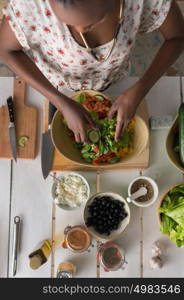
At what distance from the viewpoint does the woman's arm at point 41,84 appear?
3.39ft

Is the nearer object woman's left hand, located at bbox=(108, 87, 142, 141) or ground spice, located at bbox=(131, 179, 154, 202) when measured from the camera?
woman's left hand, located at bbox=(108, 87, 142, 141)

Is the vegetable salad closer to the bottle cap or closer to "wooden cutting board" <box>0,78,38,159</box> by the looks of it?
"wooden cutting board" <box>0,78,38,159</box>

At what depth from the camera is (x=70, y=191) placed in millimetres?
1181

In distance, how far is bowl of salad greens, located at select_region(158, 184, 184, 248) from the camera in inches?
43.9

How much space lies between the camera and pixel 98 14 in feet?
2.26

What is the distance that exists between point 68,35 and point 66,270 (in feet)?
2.46

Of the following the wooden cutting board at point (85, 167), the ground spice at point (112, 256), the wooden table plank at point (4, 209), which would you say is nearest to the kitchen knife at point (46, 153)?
the wooden cutting board at point (85, 167)

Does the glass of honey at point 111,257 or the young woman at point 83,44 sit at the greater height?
the young woman at point 83,44

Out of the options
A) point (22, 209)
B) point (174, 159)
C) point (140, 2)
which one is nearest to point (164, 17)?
point (140, 2)

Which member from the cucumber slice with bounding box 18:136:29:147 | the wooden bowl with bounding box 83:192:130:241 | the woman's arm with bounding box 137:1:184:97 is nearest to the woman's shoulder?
the woman's arm with bounding box 137:1:184:97

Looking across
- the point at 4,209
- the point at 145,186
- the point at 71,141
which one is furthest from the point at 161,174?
the point at 4,209

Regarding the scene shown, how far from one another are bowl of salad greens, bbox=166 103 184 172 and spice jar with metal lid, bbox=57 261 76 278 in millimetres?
488

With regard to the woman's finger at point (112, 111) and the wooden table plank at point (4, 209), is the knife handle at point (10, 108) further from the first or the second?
the woman's finger at point (112, 111)

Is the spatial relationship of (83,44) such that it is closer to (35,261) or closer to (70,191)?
(70,191)
